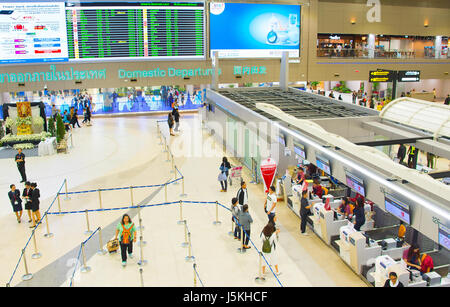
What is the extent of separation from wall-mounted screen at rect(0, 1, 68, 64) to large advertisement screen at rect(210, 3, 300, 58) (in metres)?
9.32

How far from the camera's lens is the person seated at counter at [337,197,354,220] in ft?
31.7

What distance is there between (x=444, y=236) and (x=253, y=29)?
2333 centimetres

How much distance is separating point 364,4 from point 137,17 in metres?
16.7

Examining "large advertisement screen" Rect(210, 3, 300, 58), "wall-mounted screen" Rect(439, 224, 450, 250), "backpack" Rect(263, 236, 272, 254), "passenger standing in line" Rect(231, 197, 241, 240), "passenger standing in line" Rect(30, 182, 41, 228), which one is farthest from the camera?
"large advertisement screen" Rect(210, 3, 300, 58)

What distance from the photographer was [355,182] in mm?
8492

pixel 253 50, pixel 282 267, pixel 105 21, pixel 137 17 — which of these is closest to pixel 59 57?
pixel 105 21

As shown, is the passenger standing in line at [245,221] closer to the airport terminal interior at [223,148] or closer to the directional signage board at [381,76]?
the airport terminal interior at [223,148]

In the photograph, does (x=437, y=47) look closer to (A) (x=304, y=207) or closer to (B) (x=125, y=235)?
(A) (x=304, y=207)

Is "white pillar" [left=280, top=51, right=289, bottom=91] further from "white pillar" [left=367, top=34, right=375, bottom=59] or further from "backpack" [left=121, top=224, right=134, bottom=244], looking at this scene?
"backpack" [left=121, top=224, right=134, bottom=244]

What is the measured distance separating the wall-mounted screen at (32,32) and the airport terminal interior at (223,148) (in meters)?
0.08

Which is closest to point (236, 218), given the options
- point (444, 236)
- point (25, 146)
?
point (444, 236)

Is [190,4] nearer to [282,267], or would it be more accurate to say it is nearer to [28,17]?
[28,17]

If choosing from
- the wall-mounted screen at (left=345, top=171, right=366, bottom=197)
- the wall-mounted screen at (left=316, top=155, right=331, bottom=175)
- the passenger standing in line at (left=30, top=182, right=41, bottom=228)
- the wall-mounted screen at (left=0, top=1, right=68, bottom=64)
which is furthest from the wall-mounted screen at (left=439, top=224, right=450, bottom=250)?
the wall-mounted screen at (left=0, top=1, right=68, bottom=64)

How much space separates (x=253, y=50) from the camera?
2759 centimetres
